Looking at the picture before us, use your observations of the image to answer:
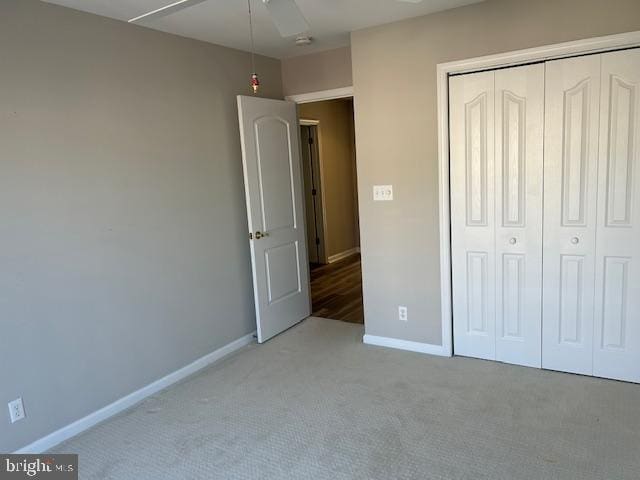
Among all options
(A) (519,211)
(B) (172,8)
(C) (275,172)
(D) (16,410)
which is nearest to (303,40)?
(C) (275,172)

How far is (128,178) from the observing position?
2961 mm

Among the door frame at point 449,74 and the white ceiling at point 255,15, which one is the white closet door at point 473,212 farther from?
the white ceiling at point 255,15

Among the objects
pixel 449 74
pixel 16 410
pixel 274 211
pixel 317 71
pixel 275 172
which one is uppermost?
pixel 317 71

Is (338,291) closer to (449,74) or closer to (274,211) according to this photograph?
(274,211)

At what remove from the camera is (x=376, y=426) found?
2574 mm

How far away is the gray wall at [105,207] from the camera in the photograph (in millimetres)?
2430

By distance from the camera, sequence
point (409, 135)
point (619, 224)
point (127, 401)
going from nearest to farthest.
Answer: point (619, 224)
point (127, 401)
point (409, 135)

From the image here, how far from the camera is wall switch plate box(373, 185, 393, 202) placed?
3469mm

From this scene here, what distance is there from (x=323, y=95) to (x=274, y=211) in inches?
44.1

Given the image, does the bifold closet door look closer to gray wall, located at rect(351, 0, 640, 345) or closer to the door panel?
gray wall, located at rect(351, 0, 640, 345)

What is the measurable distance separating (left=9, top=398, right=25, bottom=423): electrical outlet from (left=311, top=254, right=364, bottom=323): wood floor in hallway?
2636mm

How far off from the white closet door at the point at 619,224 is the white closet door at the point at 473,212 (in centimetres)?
64

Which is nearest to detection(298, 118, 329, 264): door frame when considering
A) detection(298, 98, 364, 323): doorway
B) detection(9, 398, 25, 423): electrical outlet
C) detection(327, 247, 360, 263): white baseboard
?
detection(298, 98, 364, 323): doorway

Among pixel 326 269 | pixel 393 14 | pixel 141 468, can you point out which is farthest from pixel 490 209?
pixel 326 269
